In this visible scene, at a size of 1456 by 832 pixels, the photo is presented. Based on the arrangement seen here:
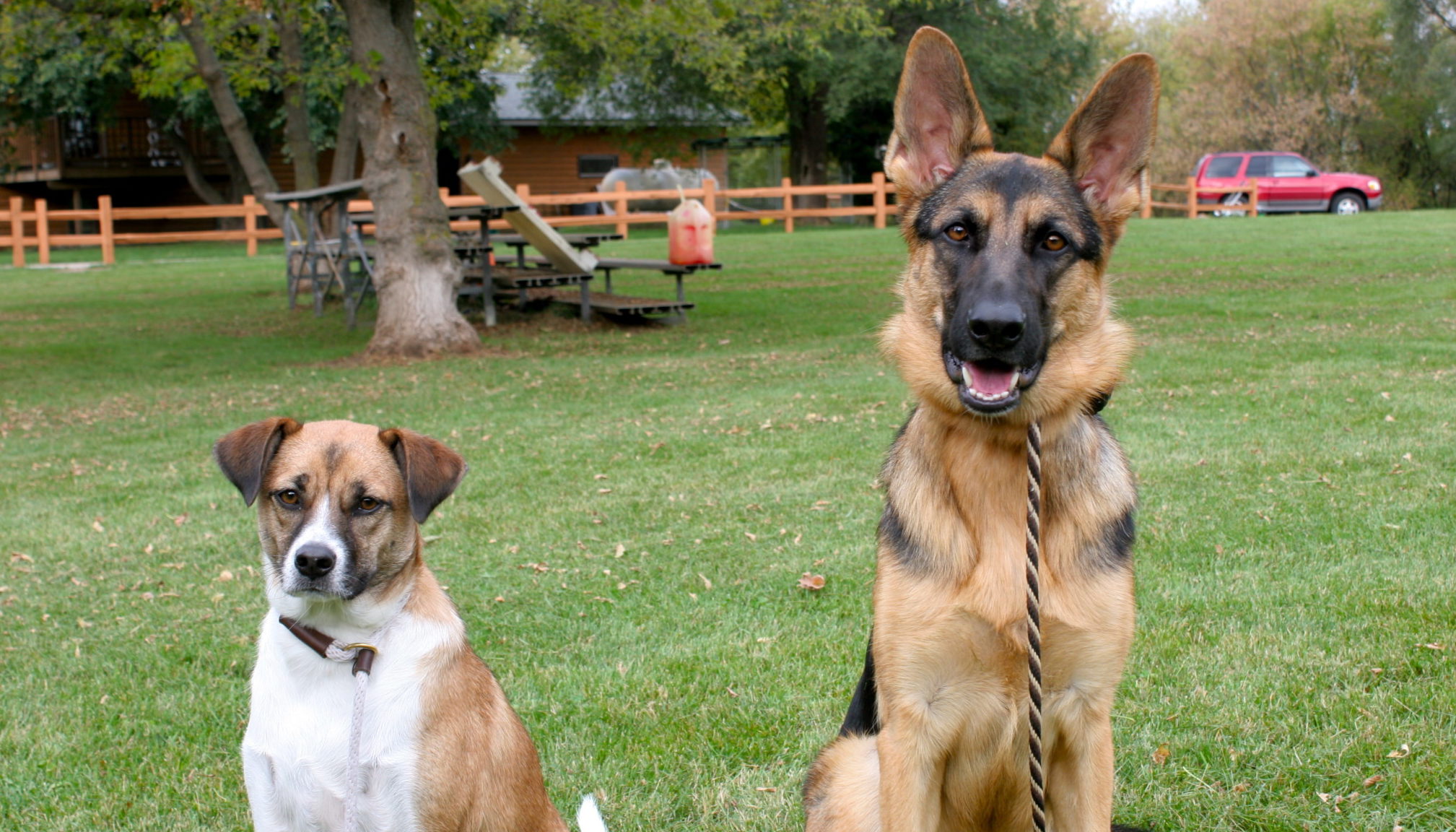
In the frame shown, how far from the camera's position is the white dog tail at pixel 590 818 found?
12.2 ft

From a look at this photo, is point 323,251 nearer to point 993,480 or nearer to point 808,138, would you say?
point 993,480

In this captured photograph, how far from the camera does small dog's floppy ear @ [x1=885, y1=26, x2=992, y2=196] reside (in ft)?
11.4

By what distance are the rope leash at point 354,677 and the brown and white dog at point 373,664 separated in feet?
0.04

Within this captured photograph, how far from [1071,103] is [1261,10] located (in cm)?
956

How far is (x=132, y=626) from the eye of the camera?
19.4ft

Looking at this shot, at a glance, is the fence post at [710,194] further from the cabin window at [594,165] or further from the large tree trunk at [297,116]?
the cabin window at [594,165]

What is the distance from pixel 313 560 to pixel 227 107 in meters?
20.6

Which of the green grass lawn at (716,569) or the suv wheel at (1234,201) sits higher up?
the suv wheel at (1234,201)

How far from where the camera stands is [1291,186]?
37.8 metres

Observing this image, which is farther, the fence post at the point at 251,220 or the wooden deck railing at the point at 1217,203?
the wooden deck railing at the point at 1217,203

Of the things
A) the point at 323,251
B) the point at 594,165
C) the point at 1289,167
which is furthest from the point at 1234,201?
the point at 323,251

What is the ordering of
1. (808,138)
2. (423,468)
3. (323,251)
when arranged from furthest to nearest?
(808,138) → (323,251) → (423,468)

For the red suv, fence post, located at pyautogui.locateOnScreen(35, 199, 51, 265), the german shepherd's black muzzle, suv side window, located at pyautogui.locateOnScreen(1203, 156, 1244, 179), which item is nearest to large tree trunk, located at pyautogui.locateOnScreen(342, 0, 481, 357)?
the german shepherd's black muzzle

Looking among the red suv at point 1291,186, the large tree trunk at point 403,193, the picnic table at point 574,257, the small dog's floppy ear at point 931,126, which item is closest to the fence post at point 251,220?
the picnic table at point 574,257
